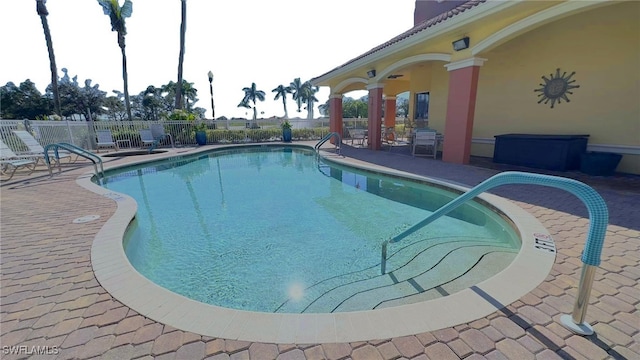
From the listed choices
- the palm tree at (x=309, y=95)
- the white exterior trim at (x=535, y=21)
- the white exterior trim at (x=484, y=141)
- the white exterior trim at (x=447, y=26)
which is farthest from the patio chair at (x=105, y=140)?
the palm tree at (x=309, y=95)

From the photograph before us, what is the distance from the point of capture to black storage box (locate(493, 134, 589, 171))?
6.45m

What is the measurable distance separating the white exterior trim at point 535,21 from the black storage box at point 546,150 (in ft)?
8.86

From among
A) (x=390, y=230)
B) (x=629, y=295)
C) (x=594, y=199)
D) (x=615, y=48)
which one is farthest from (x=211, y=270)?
(x=615, y=48)

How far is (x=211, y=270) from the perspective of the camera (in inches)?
132

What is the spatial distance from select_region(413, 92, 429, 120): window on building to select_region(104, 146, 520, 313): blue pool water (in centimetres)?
706

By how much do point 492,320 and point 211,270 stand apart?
3.04 m

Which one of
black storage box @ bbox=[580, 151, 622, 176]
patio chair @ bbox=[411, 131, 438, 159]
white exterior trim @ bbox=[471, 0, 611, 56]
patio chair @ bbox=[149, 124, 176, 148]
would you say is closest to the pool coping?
white exterior trim @ bbox=[471, 0, 611, 56]

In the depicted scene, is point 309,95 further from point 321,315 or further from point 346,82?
point 321,315

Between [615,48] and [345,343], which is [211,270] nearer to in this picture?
[345,343]

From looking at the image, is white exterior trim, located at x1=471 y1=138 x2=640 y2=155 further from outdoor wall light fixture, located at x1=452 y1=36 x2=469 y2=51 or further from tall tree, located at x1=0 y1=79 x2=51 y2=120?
tall tree, located at x1=0 y1=79 x2=51 y2=120


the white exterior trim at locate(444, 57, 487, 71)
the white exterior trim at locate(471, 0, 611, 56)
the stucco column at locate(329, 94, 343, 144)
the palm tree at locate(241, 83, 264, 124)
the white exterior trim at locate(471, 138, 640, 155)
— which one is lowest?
the white exterior trim at locate(471, 138, 640, 155)

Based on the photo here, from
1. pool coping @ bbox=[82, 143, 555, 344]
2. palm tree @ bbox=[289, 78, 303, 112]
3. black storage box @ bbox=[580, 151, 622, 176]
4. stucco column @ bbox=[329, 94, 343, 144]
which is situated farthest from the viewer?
palm tree @ bbox=[289, 78, 303, 112]

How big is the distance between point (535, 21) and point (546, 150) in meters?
3.16

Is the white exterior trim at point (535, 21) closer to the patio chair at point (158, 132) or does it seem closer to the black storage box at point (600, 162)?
the black storage box at point (600, 162)
